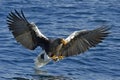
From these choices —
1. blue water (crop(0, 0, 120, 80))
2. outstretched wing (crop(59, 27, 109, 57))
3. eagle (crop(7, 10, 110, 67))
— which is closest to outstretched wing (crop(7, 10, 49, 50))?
eagle (crop(7, 10, 110, 67))

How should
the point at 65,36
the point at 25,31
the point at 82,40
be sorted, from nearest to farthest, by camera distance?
the point at 82,40, the point at 25,31, the point at 65,36

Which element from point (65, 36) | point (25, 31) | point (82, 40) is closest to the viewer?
point (82, 40)

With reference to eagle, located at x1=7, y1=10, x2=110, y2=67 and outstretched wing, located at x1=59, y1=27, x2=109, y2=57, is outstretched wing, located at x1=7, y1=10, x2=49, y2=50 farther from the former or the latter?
outstretched wing, located at x1=59, y1=27, x2=109, y2=57

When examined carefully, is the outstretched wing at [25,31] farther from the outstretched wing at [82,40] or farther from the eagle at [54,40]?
the outstretched wing at [82,40]

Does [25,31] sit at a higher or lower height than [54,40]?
higher

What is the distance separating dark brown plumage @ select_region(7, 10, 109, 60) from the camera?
43.5ft

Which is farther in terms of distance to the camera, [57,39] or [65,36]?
[65,36]

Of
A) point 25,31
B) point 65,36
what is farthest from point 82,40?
point 65,36

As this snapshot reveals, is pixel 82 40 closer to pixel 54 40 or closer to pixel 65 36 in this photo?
pixel 54 40

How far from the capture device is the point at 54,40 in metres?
13.5

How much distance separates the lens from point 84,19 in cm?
1909

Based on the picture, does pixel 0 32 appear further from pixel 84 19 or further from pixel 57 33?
pixel 84 19

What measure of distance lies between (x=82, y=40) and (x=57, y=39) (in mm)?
533

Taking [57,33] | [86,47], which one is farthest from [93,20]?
[86,47]
